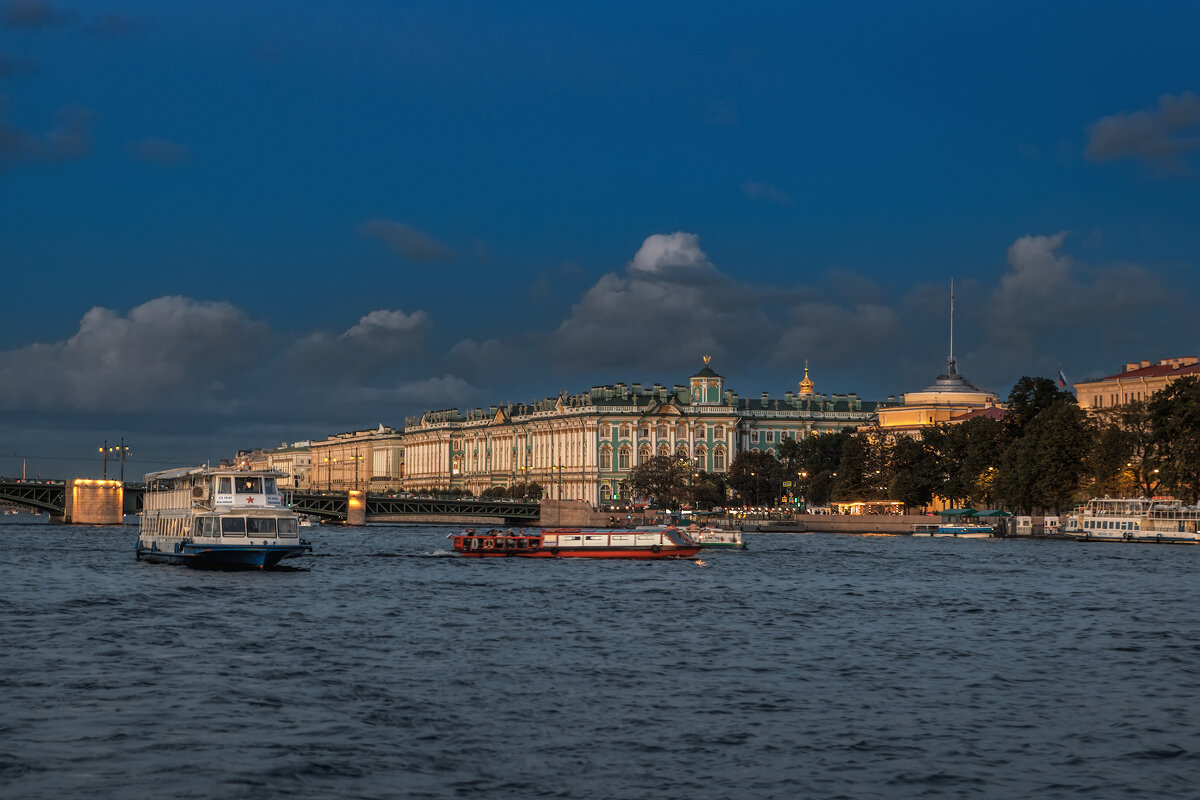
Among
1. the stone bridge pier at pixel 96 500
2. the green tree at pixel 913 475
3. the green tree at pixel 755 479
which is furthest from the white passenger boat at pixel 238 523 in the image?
the green tree at pixel 755 479

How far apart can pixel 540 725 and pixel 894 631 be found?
19034 millimetres

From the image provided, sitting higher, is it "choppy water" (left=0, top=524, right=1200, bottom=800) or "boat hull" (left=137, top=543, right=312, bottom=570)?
"boat hull" (left=137, top=543, right=312, bottom=570)

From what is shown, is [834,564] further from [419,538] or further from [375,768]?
[375,768]

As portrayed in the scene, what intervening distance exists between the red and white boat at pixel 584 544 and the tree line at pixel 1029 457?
121 ft

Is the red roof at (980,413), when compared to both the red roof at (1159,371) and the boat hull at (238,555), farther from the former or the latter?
the boat hull at (238,555)

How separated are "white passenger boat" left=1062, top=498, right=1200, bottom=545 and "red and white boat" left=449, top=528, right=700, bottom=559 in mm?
35325

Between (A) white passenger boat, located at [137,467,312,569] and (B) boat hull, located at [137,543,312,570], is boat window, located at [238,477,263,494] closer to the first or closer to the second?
(A) white passenger boat, located at [137,467,312,569]

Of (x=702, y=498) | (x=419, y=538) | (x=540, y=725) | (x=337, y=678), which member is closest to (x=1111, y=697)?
(x=540, y=725)

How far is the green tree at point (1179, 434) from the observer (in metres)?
110

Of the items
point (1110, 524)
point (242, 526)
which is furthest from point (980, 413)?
point (242, 526)

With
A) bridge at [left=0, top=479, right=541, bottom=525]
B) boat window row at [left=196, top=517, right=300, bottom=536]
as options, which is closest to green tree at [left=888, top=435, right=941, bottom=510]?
bridge at [left=0, top=479, right=541, bottom=525]

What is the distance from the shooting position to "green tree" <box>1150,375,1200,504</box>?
110 m

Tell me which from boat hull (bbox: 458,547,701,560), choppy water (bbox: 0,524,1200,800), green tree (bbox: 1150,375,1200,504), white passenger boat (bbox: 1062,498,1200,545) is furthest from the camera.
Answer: white passenger boat (bbox: 1062,498,1200,545)

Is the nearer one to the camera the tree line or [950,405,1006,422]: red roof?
the tree line
